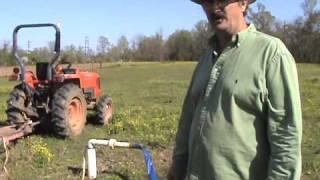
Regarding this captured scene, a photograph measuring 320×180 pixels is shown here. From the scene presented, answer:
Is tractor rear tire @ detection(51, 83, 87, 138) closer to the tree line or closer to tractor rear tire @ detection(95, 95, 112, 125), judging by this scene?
tractor rear tire @ detection(95, 95, 112, 125)

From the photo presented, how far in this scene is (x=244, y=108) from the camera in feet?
8.95

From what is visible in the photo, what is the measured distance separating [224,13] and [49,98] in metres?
8.49

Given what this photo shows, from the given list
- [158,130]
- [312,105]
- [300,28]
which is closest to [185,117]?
[158,130]

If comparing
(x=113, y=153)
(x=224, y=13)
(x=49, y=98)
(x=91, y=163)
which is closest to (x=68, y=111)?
(x=49, y=98)

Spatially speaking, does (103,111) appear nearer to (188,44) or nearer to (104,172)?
(104,172)

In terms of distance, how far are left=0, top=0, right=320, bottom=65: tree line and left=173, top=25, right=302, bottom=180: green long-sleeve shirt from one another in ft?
243

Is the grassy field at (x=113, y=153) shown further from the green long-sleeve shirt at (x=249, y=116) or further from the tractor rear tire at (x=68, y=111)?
the green long-sleeve shirt at (x=249, y=116)

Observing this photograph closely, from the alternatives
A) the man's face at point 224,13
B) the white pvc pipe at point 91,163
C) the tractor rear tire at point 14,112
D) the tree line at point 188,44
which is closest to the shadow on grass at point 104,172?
the white pvc pipe at point 91,163

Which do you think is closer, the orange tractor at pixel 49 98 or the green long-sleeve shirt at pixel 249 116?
the green long-sleeve shirt at pixel 249 116

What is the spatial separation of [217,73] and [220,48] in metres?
0.16

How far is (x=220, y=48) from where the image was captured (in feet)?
9.73

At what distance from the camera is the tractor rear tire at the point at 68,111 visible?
10328mm

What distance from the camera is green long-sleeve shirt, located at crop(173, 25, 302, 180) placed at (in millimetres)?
2646

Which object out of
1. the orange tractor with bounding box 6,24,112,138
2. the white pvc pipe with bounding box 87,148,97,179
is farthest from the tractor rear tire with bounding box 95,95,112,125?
the white pvc pipe with bounding box 87,148,97,179
